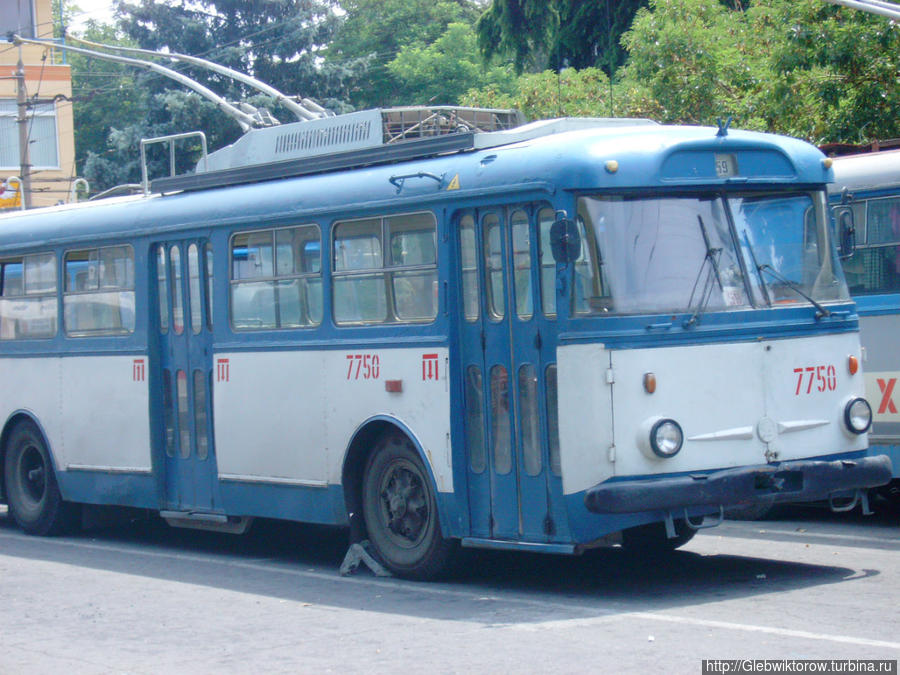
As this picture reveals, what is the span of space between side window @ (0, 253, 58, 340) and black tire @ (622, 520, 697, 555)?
20.4ft

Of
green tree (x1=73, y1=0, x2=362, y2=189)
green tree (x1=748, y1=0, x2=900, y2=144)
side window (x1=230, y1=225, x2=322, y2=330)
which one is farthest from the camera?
green tree (x1=73, y1=0, x2=362, y2=189)

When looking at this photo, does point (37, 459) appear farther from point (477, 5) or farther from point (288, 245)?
point (477, 5)

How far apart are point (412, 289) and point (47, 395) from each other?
534 cm

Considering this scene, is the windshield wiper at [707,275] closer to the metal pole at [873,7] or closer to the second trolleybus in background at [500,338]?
the second trolleybus in background at [500,338]

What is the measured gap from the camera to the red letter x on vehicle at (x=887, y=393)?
1184cm

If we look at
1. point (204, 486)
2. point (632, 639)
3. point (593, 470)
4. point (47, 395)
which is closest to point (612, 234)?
point (593, 470)

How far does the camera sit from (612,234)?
8.76m

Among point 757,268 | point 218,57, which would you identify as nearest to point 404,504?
point 757,268

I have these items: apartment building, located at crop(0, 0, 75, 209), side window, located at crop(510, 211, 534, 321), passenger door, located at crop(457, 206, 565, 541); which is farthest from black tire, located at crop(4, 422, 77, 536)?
apartment building, located at crop(0, 0, 75, 209)

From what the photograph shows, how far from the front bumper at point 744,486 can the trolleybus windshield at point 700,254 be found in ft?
3.40

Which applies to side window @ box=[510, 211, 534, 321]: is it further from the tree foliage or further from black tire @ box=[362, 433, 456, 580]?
the tree foliage

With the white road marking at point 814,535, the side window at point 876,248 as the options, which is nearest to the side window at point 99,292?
the white road marking at point 814,535

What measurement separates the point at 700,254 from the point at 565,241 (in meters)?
0.98

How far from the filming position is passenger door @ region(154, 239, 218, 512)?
12.0 metres
